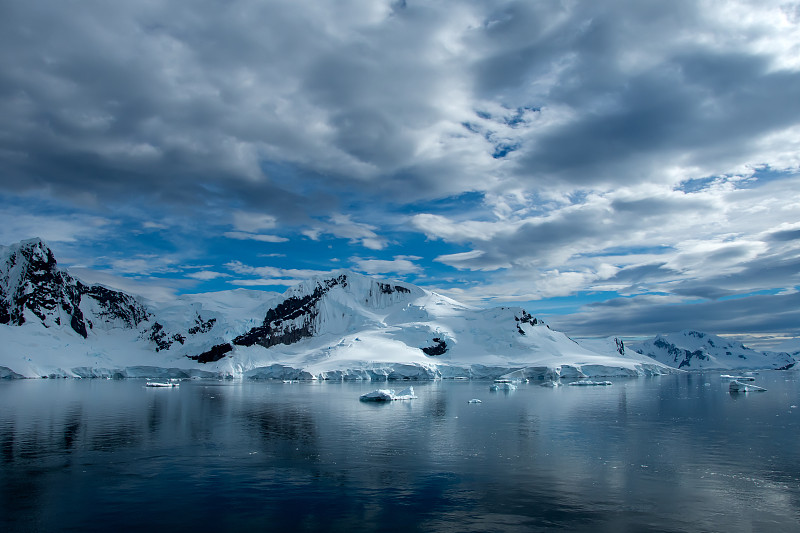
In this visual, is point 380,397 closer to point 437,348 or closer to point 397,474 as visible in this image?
point 397,474

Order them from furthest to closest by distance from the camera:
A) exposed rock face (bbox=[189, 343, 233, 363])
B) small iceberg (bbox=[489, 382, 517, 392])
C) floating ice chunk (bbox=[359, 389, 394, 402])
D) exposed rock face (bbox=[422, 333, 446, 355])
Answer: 1. exposed rock face (bbox=[422, 333, 446, 355])
2. exposed rock face (bbox=[189, 343, 233, 363])
3. small iceberg (bbox=[489, 382, 517, 392])
4. floating ice chunk (bbox=[359, 389, 394, 402])

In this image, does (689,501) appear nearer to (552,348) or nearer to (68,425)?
(68,425)

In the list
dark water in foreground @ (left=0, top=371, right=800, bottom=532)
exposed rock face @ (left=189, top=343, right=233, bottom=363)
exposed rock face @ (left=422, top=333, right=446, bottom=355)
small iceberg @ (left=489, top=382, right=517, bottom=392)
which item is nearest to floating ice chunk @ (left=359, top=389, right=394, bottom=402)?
dark water in foreground @ (left=0, top=371, right=800, bottom=532)

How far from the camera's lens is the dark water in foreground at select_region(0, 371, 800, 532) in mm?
18844

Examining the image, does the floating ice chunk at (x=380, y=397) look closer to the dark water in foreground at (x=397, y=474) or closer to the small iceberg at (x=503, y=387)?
the dark water in foreground at (x=397, y=474)

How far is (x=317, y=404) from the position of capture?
64938mm

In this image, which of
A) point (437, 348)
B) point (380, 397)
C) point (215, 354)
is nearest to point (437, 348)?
point (437, 348)

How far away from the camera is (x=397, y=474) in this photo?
25.5 meters

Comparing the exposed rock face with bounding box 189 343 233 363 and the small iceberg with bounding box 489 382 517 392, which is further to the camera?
the exposed rock face with bounding box 189 343 233 363

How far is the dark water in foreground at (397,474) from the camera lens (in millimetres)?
18844

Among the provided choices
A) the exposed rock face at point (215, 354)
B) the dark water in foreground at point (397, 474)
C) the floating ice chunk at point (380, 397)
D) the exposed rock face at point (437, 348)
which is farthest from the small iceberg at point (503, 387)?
the exposed rock face at point (215, 354)

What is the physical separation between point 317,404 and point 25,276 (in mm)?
186495

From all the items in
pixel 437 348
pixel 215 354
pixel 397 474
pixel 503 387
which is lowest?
pixel 503 387

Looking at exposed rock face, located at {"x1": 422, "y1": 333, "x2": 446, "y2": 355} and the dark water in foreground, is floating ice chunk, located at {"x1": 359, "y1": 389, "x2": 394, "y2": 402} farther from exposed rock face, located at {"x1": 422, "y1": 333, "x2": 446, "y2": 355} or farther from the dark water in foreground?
exposed rock face, located at {"x1": 422, "y1": 333, "x2": 446, "y2": 355}
